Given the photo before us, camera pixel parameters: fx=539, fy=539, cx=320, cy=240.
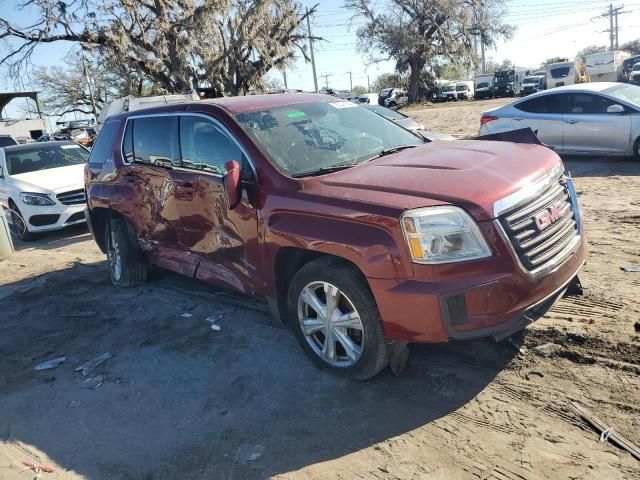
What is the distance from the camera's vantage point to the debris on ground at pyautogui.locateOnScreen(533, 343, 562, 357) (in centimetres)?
366

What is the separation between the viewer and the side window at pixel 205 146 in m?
4.21

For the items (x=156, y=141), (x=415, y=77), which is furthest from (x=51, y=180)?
(x=415, y=77)

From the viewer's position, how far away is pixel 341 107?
480cm

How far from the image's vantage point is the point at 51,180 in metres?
9.80

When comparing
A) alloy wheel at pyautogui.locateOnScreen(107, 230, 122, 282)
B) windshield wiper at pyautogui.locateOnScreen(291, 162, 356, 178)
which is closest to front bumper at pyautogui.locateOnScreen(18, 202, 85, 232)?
alloy wheel at pyautogui.locateOnScreen(107, 230, 122, 282)

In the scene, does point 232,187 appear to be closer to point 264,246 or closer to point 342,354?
point 264,246

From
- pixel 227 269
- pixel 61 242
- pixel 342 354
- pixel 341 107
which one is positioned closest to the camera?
pixel 342 354

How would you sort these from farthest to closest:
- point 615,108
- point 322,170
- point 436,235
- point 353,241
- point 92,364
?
1. point 615,108
2. point 92,364
3. point 322,170
4. point 353,241
5. point 436,235

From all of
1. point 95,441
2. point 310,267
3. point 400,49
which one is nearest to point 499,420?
point 310,267

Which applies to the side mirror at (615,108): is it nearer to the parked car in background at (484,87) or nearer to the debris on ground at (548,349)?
the debris on ground at (548,349)

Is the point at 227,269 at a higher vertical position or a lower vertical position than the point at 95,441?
higher

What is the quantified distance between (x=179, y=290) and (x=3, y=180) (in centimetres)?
631

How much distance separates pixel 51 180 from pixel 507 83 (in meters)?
43.8

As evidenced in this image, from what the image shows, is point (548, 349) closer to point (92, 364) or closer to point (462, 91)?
point (92, 364)
